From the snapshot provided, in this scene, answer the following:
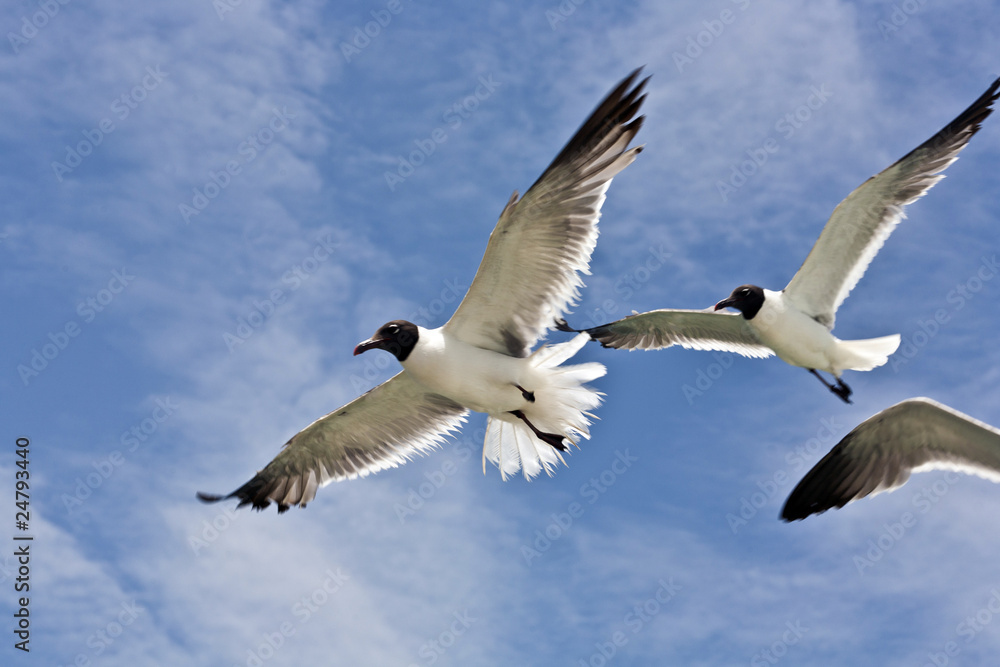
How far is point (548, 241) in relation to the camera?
6.33 m

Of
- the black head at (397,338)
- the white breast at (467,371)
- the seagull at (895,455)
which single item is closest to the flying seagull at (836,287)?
the seagull at (895,455)

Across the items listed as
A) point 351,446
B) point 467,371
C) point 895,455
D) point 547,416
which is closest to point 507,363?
point 467,371

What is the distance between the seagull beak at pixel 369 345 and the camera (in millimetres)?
6977

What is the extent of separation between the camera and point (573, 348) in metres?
6.70

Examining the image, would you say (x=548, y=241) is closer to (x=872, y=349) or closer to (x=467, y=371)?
(x=467, y=371)

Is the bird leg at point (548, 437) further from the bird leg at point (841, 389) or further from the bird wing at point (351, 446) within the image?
the bird leg at point (841, 389)

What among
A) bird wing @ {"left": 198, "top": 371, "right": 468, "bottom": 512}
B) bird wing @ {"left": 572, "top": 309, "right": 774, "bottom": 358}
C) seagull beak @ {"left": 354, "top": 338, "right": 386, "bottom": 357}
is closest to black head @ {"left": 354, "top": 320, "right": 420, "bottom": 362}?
seagull beak @ {"left": 354, "top": 338, "right": 386, "bottom": 357}

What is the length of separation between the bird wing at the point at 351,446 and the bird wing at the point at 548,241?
1.22m

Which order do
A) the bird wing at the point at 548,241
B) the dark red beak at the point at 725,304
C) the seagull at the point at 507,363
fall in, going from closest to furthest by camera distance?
1. the bird wing at the point at 548,241
2. the seagull at the point at 507,363
3. the dark red beak at the point at 725,304

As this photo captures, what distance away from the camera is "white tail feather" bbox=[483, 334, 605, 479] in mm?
6738

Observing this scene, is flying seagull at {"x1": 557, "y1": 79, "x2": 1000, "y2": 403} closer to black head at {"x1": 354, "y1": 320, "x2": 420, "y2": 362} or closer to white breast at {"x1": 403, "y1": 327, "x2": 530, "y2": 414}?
white breast at {"x1": 403, "y1": 327, "x2": 530, "y2": 414}

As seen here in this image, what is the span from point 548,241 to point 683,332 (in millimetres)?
3667

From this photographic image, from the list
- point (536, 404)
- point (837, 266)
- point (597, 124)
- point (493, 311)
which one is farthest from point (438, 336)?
point (837, 266)

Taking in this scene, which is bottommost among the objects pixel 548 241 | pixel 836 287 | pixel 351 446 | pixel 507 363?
pixel 351 446
